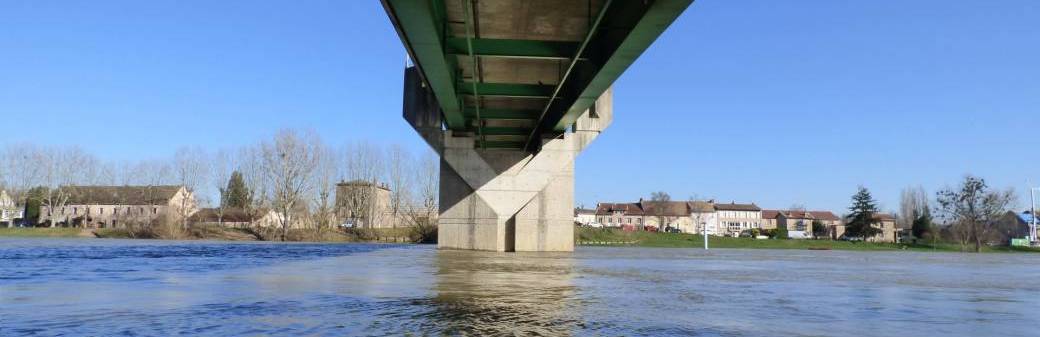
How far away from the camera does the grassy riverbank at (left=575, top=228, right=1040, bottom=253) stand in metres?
73.7

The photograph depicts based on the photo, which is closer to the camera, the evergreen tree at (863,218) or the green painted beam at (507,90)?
the green painted beam at (507,90)

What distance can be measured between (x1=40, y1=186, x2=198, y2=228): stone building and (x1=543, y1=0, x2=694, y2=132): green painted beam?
64578 millimetres

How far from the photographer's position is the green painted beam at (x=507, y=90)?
77.0 ft

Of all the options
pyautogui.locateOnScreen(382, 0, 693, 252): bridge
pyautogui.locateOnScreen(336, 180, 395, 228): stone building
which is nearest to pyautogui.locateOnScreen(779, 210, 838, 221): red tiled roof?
pyautogui.locateOnScreen(336, 180, 395, 228): stone building

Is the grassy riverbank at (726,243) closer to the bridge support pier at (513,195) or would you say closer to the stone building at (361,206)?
the stone building at (361,206)

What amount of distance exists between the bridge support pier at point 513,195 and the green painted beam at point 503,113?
6.42 m

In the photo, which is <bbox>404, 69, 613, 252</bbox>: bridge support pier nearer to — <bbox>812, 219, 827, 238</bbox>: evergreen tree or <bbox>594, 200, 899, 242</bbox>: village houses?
<bbox>812, 219, 827, 238</bbox>: evergreen tree

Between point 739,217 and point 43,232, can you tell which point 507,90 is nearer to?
point 43,232

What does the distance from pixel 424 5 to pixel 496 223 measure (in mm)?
24823

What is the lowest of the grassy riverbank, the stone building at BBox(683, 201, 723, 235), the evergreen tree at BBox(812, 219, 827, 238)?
the grassy riverbank

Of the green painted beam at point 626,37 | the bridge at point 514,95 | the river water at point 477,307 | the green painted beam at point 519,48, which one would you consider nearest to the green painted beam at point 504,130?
the bridge at point 514,95

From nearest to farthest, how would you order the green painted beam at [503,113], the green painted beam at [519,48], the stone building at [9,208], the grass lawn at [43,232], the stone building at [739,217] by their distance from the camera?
the green painted beam at [519,48]
the green painted beam at [503,113]
the grass lawn at [43,232]
the stone building at [9,208]
the stone building at [739,217]

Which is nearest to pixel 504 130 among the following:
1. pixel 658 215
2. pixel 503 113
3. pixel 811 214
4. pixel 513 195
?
pixel 503 113

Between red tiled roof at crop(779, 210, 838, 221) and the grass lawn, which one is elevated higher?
red tiled roof at crop(779, 210, 838, 221)
